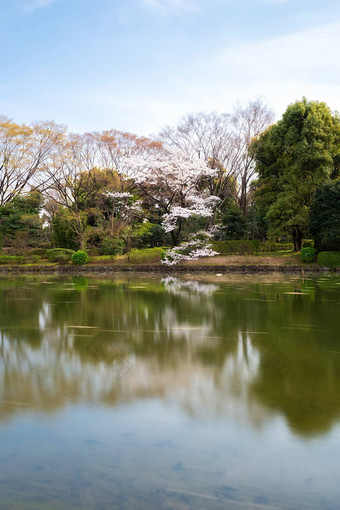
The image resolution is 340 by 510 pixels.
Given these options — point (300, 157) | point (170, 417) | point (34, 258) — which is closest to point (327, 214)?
point (300, 157)

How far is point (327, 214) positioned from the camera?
66.0 feet

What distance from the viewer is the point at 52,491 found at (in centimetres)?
194

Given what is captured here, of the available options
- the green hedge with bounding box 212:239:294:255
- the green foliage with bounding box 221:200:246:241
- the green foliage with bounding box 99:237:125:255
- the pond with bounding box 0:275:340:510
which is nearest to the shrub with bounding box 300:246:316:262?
the green hedge with bounding box 212:239:294:255

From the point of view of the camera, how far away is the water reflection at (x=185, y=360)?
299 cm

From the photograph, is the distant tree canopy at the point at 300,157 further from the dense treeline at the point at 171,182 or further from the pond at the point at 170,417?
the pond at the point at 170,417

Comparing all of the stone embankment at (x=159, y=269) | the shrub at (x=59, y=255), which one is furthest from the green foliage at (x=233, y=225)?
the shrub at (x=59, y=255)

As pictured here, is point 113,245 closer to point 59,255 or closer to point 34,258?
point 59,255

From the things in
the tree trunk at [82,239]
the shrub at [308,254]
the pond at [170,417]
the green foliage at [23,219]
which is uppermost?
the green foliage at [23,219]

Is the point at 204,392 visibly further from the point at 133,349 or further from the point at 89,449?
the point at 133,349

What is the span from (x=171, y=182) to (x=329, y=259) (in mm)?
9321

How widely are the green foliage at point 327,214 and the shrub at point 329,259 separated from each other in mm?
560

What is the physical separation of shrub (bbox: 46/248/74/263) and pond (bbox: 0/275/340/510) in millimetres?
19608

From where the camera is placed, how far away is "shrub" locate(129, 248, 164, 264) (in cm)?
2340

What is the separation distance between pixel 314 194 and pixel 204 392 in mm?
19345
